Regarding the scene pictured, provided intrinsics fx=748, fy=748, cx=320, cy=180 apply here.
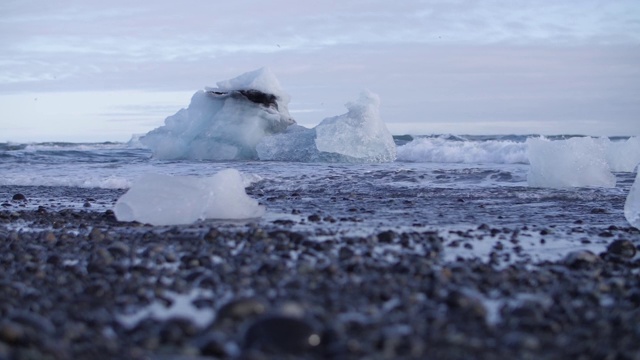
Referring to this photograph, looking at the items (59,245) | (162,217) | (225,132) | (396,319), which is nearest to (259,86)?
(225,132)

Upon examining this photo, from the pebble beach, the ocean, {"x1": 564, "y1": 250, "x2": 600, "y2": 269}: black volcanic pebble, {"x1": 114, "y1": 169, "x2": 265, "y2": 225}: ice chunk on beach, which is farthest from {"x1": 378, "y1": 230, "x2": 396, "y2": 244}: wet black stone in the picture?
{"x1": 114, "y1": 169, "x2": 265, "y2": 225}: ice chunk on beach

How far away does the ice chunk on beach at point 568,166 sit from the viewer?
10047 mm

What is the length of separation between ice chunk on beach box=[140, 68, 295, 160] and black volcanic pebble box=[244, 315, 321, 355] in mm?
15070

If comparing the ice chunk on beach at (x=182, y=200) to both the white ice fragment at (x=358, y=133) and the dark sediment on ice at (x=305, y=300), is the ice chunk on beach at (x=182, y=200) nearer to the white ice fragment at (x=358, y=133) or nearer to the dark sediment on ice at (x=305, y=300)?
the dark sediment on ice at (x=305, y=300)

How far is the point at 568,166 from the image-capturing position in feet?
33.0

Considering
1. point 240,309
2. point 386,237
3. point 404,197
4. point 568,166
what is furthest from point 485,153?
point 240,309

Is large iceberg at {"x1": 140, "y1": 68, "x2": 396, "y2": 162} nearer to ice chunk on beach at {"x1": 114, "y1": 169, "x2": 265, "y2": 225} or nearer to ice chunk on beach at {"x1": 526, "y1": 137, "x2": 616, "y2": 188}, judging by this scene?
ice chunk on beach at {"x1": 526, "y1": 137, "x2": 616, "y2": 188}

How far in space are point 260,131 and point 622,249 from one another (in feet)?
45.4

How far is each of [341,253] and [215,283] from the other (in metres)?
1.01

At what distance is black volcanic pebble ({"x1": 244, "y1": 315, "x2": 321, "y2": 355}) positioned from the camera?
229 centimetres

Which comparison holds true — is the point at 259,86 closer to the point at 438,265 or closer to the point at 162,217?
the point at 162,217

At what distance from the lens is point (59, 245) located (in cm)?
478

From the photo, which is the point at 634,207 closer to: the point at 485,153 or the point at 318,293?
the point at 318,293

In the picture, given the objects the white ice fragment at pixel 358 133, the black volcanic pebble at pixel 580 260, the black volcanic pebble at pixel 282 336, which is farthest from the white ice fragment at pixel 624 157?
the black volcanic pebble at pixel 282 336
